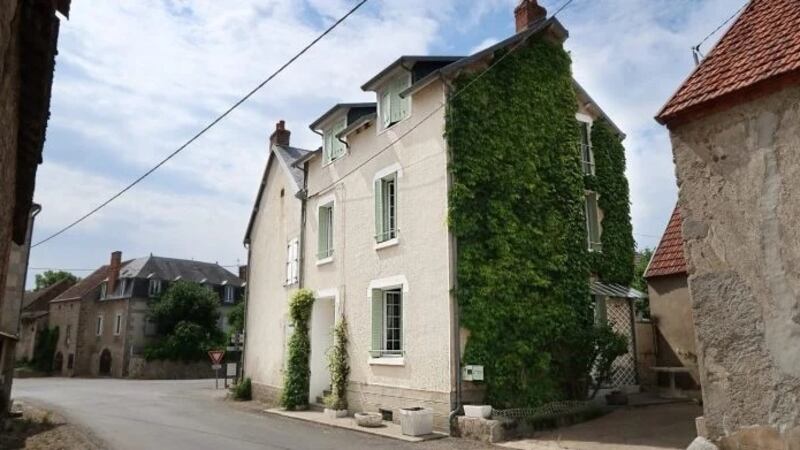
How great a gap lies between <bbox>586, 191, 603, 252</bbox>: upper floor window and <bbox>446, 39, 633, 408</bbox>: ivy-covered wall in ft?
3.64

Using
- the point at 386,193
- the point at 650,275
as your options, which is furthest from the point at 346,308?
the point at 650,275

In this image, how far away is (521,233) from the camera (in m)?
12.2

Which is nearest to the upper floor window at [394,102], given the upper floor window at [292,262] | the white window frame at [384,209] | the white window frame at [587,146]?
the white window frame at [384,209]

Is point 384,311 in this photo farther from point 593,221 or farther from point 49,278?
point 49,278

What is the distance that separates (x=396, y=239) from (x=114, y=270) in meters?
37.8

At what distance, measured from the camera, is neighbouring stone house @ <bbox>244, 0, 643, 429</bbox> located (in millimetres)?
11781

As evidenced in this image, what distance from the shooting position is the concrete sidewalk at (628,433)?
888 cm

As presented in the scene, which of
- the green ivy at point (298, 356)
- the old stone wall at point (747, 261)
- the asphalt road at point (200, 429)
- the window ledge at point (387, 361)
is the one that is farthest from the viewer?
the green ivy at point (298, 356)

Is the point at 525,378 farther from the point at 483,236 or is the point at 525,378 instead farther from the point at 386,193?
the point at 386,193

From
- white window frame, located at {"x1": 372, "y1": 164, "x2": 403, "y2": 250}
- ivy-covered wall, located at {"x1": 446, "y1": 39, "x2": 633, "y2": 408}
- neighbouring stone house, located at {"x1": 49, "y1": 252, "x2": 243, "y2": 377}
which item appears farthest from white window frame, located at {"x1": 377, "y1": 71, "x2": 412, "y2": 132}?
neighbouring stone house, located at {"x1": 49, "y1": 252, "x2": 243, "y2": 377}

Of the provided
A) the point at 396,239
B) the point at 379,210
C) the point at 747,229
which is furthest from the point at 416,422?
the point at 747,229

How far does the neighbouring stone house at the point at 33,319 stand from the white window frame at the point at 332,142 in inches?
1617

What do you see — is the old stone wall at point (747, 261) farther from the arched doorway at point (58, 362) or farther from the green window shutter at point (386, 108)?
the arched doorway at point (58, 362)

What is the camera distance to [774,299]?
6285mm
